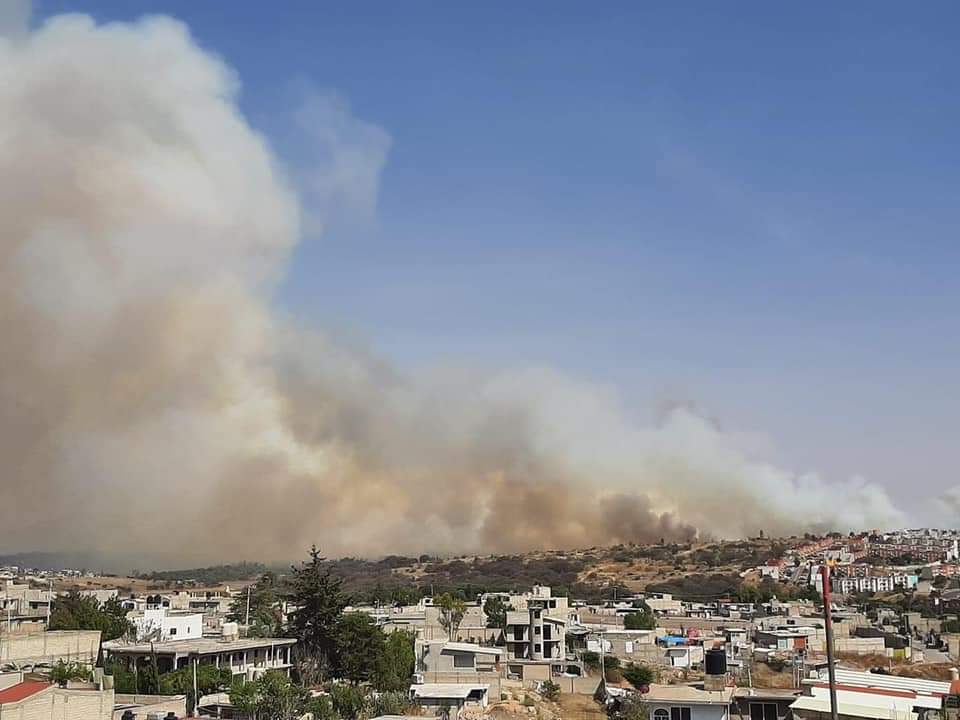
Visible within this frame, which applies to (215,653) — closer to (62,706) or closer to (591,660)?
(62,706)

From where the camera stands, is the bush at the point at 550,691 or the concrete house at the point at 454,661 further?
the concrete house at the point at 454,661

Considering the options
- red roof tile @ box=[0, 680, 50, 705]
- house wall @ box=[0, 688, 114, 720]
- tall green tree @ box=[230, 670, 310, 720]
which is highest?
red roof tile @ box=[0, 680, 50, 705]

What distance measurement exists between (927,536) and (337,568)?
307 ft

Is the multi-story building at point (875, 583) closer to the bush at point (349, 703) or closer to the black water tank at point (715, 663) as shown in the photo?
the black water tank at point (715, 663)

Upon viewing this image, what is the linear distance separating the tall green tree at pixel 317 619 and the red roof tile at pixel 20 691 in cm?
1730

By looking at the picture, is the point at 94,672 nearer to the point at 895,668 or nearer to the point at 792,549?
the point at 895,668

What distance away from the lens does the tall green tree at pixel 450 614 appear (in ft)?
200

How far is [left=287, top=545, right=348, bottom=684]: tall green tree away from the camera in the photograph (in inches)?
1848

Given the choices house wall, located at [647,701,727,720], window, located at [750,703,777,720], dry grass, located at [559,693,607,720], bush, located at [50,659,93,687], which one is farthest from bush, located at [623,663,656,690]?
bush, located at [50,659,93,687]

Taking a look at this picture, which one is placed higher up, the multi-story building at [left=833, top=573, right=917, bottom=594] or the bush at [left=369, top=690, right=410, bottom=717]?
the multi-story building at [left=833, top=573, right=917, bottom=594]

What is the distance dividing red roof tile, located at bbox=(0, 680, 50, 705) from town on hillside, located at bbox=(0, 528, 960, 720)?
0.59 feet

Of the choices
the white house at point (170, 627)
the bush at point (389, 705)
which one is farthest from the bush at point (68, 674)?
the white house at point (170, 627)

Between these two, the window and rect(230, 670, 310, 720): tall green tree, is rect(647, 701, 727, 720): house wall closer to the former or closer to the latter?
the window

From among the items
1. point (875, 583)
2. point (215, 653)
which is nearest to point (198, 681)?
point (215, 653)
